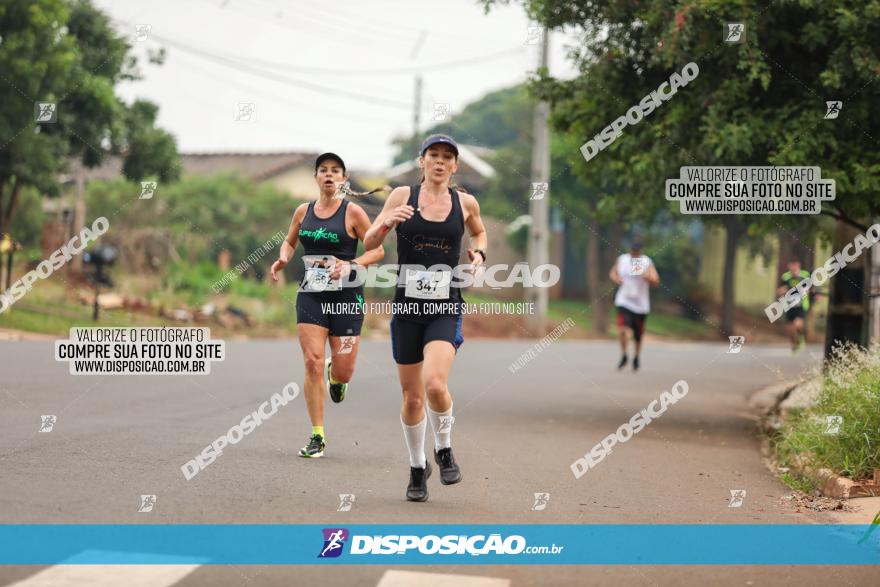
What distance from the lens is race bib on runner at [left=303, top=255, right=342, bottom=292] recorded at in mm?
9344

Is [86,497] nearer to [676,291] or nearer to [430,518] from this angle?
[430,518]

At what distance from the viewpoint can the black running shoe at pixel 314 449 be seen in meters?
9.41

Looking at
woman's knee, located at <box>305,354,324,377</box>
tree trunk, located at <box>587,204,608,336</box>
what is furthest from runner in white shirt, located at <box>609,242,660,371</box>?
tree trunk, located at <box>587,204,608,336</box>

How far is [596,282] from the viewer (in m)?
43.9

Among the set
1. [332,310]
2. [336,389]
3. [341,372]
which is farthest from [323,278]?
[336,389]

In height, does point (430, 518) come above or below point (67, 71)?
below

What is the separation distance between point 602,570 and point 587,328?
114 feet

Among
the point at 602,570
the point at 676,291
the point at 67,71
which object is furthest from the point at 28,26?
the point at 676,291

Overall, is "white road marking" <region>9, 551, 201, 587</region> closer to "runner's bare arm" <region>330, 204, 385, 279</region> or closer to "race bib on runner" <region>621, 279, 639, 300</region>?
"runner's bare arm" <region>330, 204, 385, 279</region>

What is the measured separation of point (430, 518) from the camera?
7.25m

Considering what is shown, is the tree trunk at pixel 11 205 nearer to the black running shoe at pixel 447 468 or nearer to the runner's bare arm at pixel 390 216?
the runner's bare arm at pixel 390 216

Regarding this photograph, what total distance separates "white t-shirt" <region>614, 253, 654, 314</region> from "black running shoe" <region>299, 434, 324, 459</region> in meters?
9.42

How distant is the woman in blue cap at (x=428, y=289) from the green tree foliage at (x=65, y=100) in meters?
17.4

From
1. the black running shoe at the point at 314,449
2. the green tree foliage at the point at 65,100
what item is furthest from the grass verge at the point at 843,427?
the green tree foliage at the point at 65,100
